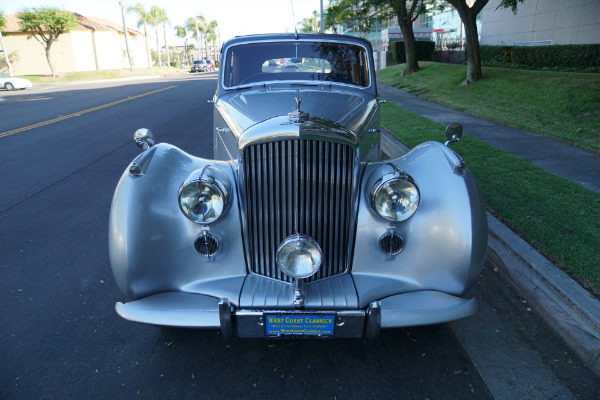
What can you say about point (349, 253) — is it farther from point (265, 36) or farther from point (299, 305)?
point (265, 36)

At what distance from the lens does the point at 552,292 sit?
9.66ft

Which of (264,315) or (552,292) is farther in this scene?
(552,292)

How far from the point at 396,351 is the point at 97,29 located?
52.1 meters

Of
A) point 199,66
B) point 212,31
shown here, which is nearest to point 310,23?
point 212,31

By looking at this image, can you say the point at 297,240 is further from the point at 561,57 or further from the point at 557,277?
the point at 561,57

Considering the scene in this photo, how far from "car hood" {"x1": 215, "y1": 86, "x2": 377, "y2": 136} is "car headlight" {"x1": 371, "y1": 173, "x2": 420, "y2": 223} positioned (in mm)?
667

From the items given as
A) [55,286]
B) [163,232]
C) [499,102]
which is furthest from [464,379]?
[499,102]

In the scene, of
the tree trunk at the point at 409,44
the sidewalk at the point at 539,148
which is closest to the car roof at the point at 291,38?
the sidewalk at the point at 539,148

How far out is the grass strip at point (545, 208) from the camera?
329 cm

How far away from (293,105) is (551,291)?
2.36 m

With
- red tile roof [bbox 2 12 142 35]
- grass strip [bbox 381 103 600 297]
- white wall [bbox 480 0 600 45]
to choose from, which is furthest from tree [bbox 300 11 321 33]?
grass strip [bbox 381 103 600 297]

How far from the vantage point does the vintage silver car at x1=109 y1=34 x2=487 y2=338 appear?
224 centimetres

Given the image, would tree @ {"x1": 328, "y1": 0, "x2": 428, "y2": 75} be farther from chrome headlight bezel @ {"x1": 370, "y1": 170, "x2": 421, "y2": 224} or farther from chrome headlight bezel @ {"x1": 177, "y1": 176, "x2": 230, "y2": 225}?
chrome headlight bezel @ {"x1": 177, "y1": 176, "x2": 230, "y2": 225}

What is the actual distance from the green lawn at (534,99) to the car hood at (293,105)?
5.40 meters
